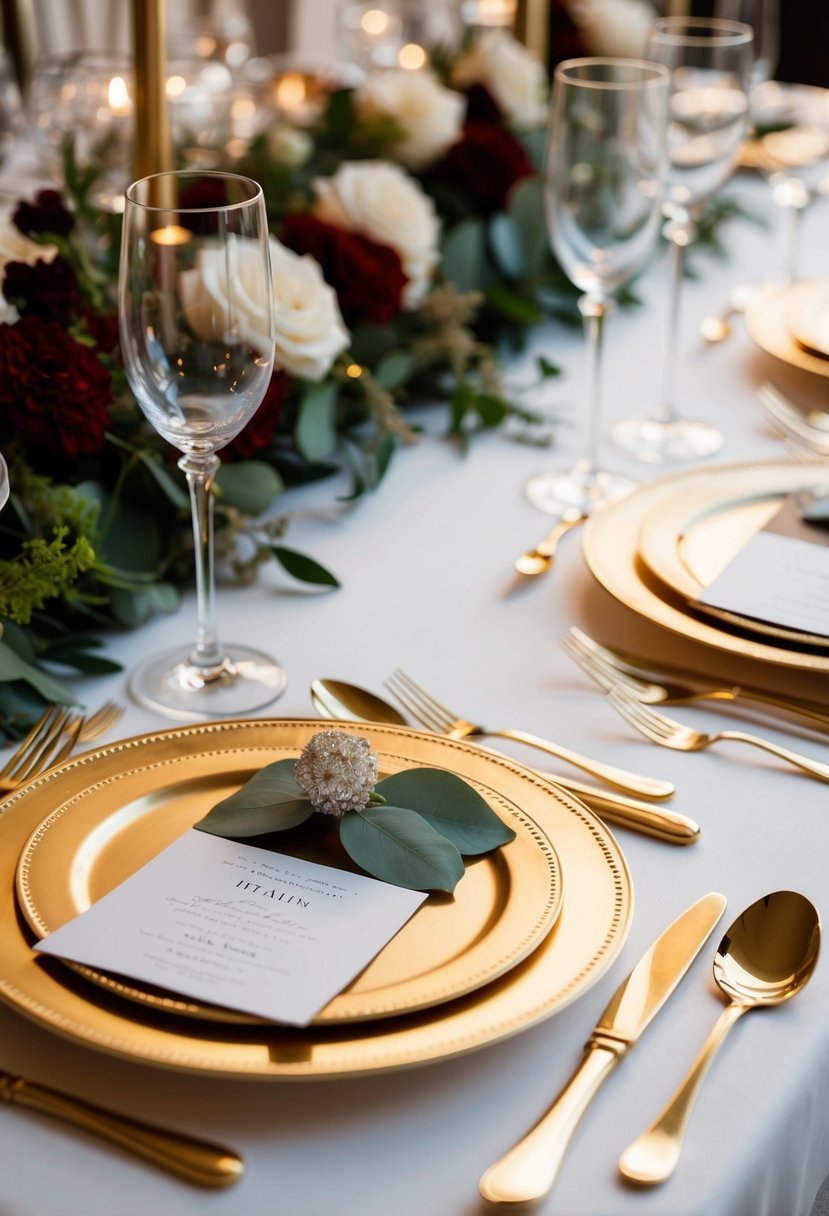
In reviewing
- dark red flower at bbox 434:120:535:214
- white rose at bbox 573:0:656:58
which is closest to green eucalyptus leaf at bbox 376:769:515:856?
dark red flower at bbox 434:120:535:214

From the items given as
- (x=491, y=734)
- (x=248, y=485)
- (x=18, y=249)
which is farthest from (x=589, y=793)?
(x=18, y=249)

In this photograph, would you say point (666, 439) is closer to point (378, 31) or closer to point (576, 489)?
point (576, 489)

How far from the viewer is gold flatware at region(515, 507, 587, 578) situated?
1083 millimetres

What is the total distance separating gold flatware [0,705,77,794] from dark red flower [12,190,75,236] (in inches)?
18.9

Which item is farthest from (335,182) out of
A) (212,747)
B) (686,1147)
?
(686,1147)

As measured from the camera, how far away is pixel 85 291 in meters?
1.12

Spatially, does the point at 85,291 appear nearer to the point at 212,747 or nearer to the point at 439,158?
the point at 212,747

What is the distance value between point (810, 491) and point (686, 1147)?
2.16 ft

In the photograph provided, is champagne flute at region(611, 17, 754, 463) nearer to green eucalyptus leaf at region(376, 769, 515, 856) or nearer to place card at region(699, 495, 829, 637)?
place card at region(699, 495, 829, 637)

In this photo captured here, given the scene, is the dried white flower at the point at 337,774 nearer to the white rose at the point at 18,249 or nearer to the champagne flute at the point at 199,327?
the champagne flute at the point at 199,327

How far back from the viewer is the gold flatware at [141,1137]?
0.53 meters

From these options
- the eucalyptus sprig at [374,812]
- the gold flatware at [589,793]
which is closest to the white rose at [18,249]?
the gold flatware at [589,793]

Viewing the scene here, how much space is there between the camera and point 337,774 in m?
0.67

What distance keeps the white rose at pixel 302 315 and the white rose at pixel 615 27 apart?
43.7 inches
